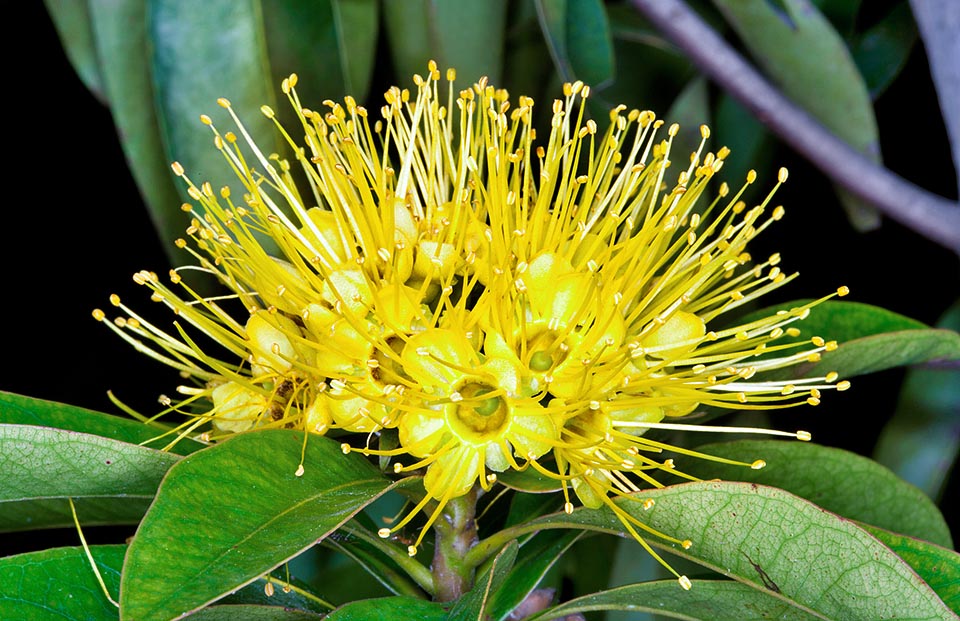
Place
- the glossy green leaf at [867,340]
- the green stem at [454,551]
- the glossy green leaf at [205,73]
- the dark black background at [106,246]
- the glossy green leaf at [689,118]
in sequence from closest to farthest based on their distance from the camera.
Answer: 1. the green stem at [454,551]
2. the glossy green leaf at [867,340]
3. the glossy green leaf at [205,73]
4. the glossy green leaf at [689,118]
5. the dark black background at [106,246]

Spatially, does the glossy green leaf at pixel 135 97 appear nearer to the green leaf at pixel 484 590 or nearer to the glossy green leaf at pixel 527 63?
the glossy green leaf at pixel 527 63

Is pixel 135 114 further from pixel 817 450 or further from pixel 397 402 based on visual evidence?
pixel 817 450

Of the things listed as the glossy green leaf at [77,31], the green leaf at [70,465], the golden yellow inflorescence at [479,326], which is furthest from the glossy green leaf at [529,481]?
the glossy green leaf at [77,31]

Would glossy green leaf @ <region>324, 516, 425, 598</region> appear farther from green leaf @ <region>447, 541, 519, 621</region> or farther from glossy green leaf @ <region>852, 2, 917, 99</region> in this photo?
glossy green leaf @ <region>852, 2, 917, 99</region>

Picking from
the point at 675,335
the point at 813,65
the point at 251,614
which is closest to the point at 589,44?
the point at 813,65

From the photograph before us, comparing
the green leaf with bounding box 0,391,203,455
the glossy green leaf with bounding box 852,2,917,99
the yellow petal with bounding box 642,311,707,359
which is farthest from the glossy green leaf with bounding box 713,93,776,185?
the green leaf with bounding box 0,391,203,455

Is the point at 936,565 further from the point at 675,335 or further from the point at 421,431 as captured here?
the point at 421,431

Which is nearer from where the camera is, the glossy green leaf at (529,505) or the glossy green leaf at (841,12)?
the glossy green leaf at (529,505)
